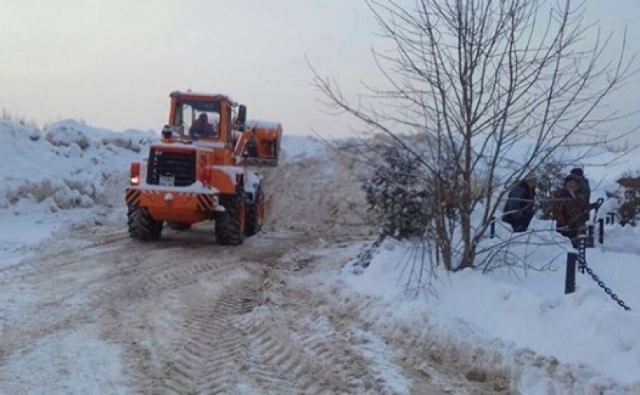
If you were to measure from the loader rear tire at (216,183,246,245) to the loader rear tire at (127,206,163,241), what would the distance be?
128 cm

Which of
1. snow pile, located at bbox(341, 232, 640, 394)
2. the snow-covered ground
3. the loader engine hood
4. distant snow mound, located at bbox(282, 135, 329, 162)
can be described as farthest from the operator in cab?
distant snow mound, located at bbox(282, 135, 329, 162)

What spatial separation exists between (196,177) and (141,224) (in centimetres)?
143

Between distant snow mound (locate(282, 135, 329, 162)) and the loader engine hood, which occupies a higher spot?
distant snow mound (locate(282, 135, 329, 162))

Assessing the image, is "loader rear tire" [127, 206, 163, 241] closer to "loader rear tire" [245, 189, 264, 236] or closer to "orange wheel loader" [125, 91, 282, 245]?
"orange wheel loader" [125, 91, 282, 245]

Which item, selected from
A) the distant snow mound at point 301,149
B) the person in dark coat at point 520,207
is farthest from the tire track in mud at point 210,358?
the distant snow mound at point 301,149

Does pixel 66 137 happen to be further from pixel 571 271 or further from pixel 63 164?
pixel 571 271

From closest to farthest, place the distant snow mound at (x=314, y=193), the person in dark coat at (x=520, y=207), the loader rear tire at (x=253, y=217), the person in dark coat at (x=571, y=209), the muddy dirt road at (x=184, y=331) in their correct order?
the muddy dirt road at (x=184, y=331)
the person in dark coat at (x=520, y=207)
the person in dark coat at (x=571, y=209)
the loader rear tire at (x=253, y=217)
the distant snow mound at (x=314, y=193)

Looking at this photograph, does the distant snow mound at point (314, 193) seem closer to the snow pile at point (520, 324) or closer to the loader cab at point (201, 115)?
the loader cab at point (201, 115)

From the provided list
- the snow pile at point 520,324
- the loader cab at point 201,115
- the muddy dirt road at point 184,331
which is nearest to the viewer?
the snow pile at point 520,324

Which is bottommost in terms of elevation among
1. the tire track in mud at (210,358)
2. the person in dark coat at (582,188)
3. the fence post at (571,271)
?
the tire track in mud at (210,358)

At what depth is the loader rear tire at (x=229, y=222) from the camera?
15.0m

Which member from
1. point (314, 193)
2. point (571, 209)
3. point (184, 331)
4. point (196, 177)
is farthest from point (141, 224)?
point (314, 193)

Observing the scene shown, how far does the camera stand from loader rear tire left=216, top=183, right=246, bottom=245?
15.0 metres

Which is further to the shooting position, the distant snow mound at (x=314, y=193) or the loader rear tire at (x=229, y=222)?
the distant snow mound at (x=314, y=193)
